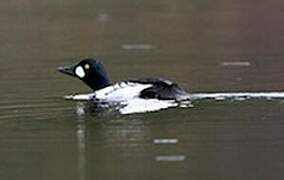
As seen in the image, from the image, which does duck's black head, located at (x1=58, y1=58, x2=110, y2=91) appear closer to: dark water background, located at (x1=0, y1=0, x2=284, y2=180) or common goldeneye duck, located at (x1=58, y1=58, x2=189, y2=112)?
common goldeneye duck, located at (x1=58, y1=58, x2=189, y2=112)

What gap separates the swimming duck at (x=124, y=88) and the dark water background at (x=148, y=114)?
28 cm

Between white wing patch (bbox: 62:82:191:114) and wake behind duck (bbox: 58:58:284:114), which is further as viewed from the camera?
wake behind duck (bbox: 58:58:284:114)

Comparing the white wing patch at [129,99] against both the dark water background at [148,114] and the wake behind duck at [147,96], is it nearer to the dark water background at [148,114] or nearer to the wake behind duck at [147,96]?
the wake behind duck at [147,96]

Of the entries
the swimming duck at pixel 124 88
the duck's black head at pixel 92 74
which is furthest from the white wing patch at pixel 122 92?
the duck's black head at pixel 92 74

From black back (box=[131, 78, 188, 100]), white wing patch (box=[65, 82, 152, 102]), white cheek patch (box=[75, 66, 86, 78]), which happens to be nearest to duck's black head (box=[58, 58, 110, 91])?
white cheek patch (box=[75, 66, 86, 78])

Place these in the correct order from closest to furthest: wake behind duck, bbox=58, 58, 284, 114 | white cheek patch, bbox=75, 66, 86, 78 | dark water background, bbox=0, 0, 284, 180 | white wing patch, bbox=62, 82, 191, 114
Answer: dark water background, bbox=0, 0, 284, 180 → white wing patch, bbox=62, 82, 191, 114 → wake behind duck, bbox=58, 58, 284, 114 → white cheek patch, bbox=75, 66, 86, 78

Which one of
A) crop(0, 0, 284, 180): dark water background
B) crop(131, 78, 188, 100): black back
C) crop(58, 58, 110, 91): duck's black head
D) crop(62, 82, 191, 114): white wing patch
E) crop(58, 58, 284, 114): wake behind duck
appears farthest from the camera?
crop(58, 58, 110, 91): duck's black head

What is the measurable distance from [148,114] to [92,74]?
58.5 inches

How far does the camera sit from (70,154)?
8.98 m

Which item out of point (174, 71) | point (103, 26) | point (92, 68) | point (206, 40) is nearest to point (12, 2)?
point (103, 26)

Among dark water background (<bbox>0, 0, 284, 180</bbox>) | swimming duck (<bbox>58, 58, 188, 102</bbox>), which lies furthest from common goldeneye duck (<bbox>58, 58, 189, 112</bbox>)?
dark water background (<bbox>0, 0, 284, 180</bbox>)

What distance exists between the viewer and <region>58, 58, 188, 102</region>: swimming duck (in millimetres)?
10844

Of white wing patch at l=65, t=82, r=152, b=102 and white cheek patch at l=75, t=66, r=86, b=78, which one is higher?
white cheek patch at l=75, t=66, r=86, b=78

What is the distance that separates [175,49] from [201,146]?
6.94 metres
